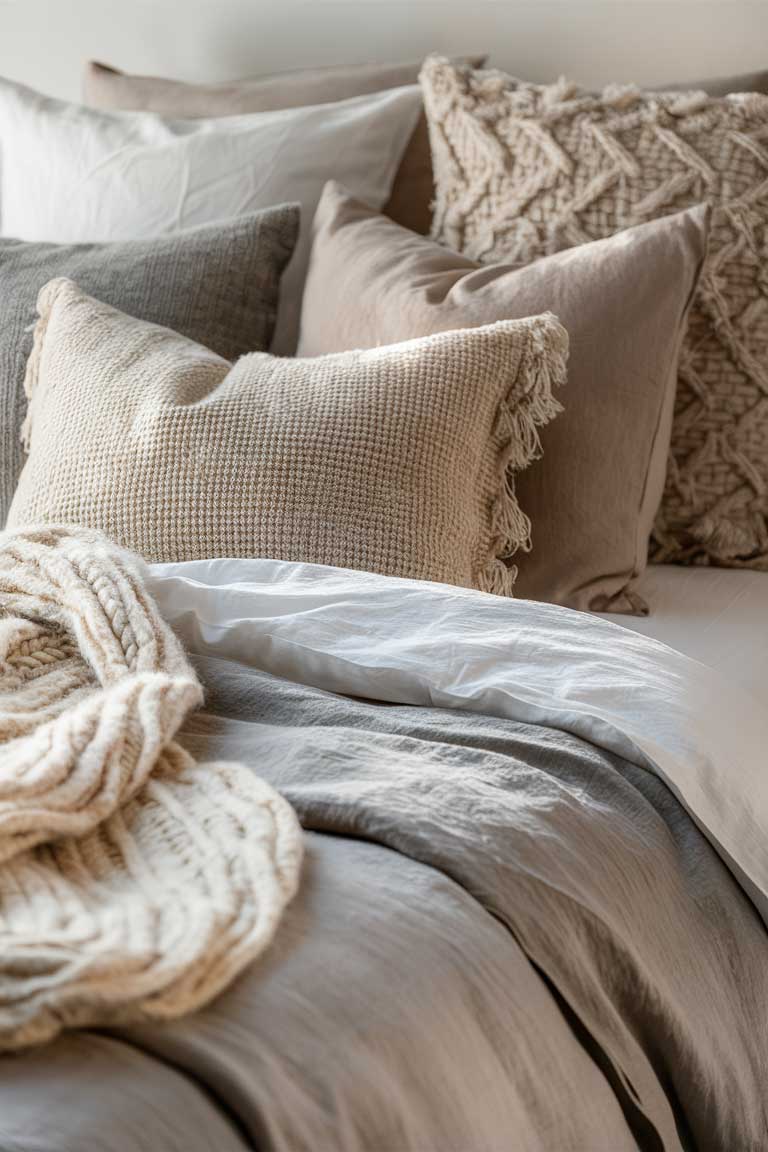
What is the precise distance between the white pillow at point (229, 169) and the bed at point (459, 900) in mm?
892

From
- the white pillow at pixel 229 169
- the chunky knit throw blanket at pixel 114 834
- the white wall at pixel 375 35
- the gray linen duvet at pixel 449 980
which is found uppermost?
the white wall at pixel 375 35

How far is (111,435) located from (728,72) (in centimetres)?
126

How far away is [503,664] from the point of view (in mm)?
1056

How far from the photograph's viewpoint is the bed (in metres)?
0.63

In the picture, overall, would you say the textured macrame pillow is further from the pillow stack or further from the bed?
the bed

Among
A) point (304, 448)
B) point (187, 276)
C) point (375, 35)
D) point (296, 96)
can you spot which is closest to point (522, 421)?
Answer: point (304, 448)

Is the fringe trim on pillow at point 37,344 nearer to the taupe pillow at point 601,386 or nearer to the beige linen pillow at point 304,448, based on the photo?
the beige linen pillow at point 304,448

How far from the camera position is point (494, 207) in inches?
69.0

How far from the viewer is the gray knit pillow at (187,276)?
1.70 metres

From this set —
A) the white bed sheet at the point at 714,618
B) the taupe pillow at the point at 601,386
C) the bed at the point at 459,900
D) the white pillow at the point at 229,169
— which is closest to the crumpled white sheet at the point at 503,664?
the bed at the point at 459,900

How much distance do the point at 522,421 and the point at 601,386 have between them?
16cm

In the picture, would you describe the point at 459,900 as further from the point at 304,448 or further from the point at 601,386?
the point at 601,386

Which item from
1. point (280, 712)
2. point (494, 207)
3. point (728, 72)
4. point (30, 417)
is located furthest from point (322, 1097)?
point (728, 72)

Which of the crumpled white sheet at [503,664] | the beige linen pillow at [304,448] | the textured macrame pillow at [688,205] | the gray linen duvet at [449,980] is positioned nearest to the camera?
the gray linen duvet at [449,980]
